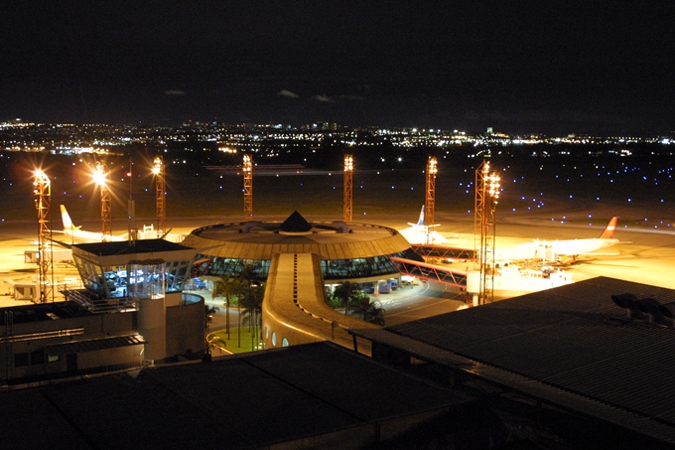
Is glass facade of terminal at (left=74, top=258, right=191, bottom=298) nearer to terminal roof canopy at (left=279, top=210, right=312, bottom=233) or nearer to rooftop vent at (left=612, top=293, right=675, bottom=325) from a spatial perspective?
rooftop vent at (left=612, top=293, right=675, bottom=325)

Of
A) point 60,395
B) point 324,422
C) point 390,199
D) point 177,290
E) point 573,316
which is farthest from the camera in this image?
point 390,199

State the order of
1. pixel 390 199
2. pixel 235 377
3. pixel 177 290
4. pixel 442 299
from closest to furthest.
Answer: pixel 235 377 < pixel 177 290 < pixel 442 299 < pixel 390 199

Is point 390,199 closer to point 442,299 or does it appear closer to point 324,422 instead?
point 442,299

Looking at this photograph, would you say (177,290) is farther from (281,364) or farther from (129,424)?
(129,424)

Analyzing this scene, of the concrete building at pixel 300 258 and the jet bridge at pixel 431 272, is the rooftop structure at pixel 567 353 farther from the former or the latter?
the jet bridge at pixel 431 272

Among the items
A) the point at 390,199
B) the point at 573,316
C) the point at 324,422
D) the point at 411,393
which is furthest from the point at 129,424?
the point at 390,199

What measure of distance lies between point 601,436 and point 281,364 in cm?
1338

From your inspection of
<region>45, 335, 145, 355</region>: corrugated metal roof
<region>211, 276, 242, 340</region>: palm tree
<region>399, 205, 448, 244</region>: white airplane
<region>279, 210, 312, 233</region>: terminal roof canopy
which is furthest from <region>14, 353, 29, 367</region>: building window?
<region>399, 205, 448, 244</region>: white airplane

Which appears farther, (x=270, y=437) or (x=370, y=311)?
(x=370, y=311)

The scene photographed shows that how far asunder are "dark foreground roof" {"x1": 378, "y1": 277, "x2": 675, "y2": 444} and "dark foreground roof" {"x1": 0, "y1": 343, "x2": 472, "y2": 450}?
288 centimetres

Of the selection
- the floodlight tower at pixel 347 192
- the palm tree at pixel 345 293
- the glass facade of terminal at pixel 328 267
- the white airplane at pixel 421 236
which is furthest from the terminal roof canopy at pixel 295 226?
the floodlight tower at pixel 347 192

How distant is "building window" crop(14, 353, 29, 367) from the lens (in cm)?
3969

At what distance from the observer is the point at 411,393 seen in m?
29.0

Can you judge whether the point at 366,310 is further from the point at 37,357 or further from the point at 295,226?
the point at 295,226
